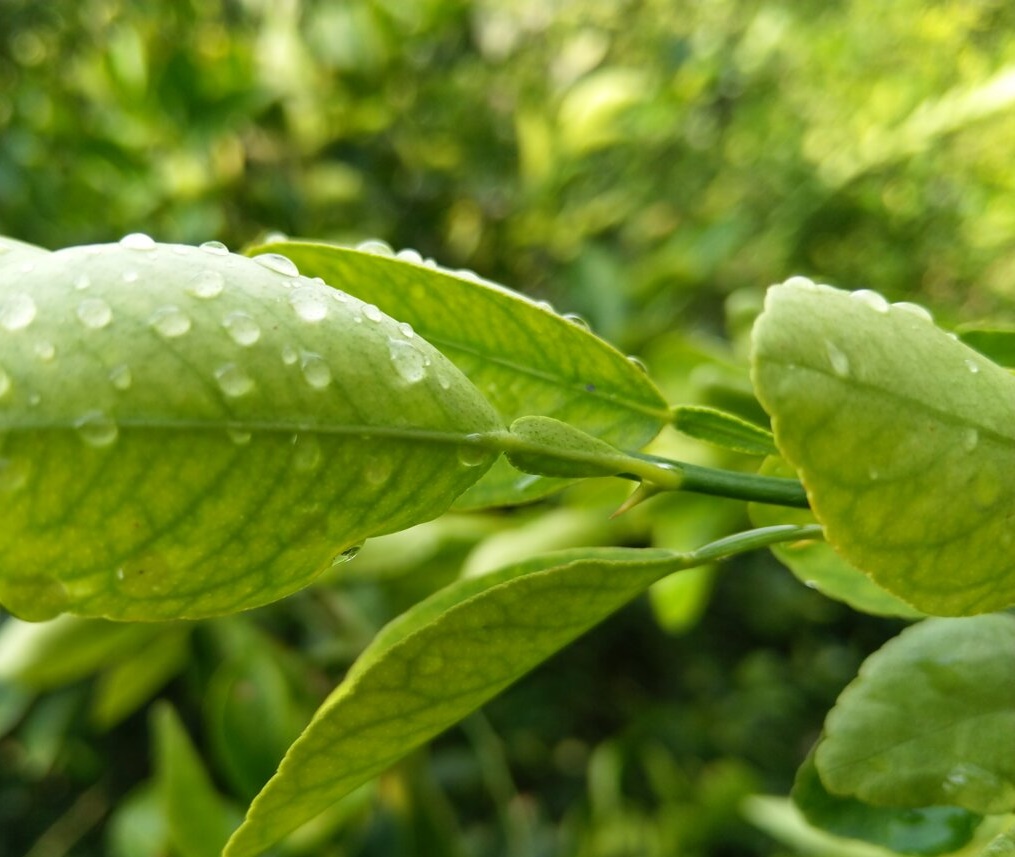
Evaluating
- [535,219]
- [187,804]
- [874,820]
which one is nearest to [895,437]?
[874,820]

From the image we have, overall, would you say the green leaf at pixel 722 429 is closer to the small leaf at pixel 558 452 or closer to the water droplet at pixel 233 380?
the small leaf at pixel 558 452

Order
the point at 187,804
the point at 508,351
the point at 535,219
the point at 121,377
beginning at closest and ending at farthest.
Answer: the point at 121,377
the point at 508,351
the point at 187,804
the point at 535,219

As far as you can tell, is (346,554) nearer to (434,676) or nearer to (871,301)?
(434,676)

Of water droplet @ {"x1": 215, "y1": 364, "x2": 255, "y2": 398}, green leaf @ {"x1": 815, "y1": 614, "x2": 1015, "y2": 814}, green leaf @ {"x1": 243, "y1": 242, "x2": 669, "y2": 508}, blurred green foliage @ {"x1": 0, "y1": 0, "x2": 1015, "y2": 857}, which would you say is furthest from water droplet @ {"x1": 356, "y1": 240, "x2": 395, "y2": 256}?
blurred green foliage @ {"x1": 0, "y1": 0, "x2": 1015, "y2": 857}

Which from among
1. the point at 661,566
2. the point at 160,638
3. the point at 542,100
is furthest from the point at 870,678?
the point at 542,100

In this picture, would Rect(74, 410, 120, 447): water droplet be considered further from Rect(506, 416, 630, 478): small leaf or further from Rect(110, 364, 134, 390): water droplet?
Rect(506, 416, 630, 478): small leaf

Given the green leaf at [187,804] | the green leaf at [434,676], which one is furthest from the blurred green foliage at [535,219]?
the green leaf at [434,676]
